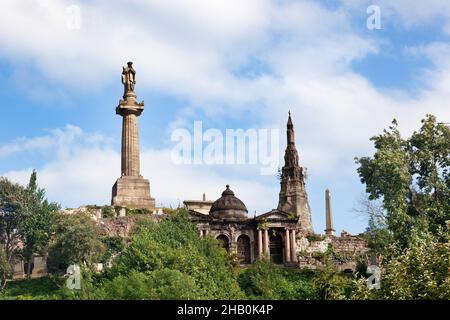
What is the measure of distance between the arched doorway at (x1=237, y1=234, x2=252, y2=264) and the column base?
9.42 metres

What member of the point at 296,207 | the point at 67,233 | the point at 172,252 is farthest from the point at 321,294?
the point at 296,207

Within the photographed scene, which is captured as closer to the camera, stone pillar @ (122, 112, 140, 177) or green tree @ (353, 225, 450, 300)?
green tree @ (353, 225, 450, 300)

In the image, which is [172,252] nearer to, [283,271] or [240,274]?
[240,274]

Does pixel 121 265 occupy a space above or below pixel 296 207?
below

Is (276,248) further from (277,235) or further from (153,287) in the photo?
(153,287)

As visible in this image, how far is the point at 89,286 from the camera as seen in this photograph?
144 feet

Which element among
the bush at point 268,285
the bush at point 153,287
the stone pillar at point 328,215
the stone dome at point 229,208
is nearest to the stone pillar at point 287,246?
the stone dome at point 229,208

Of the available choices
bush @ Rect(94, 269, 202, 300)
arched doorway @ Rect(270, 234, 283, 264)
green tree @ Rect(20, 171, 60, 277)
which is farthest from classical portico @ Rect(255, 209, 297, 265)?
bush @ Rect(94, 269, 202, 300)

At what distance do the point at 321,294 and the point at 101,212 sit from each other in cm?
3084

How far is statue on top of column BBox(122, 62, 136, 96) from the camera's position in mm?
79125

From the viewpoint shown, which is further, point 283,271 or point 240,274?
point 283,271

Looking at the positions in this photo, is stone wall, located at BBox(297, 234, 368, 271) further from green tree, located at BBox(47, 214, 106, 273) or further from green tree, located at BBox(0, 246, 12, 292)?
green tree, located at BBox(0, 246, 12, 292)

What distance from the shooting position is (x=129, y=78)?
79.4 m

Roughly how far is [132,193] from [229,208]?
9.72 metres
